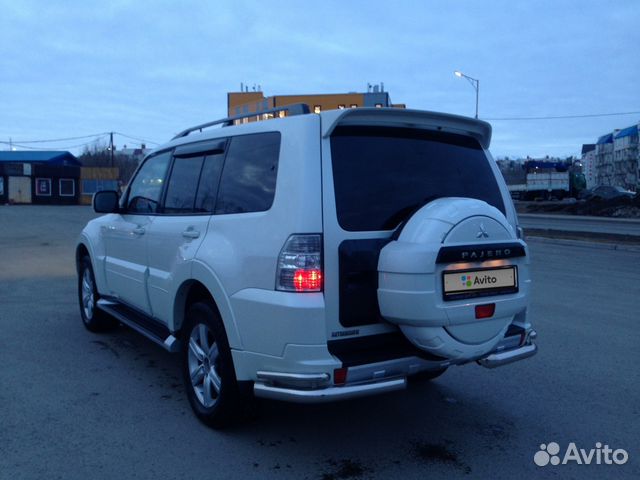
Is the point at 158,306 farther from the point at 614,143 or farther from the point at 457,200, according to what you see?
the point at 614,143

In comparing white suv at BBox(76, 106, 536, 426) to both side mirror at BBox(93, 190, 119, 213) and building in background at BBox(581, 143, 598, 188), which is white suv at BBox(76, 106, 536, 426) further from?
building in background at BBox(581, 143, 598, 188)

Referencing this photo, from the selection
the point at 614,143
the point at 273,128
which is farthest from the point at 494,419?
the point at 614,143

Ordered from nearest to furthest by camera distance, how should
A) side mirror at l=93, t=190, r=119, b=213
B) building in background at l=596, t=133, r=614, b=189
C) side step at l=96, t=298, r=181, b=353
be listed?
side step at l=96, t=298, r=181, b=353, side mirror at l=93, t=190, r=119, b=213, building in background at l=596, t=133, r=614, b=189

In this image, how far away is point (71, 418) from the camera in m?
4.29

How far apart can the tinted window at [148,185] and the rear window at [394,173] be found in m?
2.14

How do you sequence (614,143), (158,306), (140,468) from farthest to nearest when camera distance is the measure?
(614,143)
(158,306)
(140,468)

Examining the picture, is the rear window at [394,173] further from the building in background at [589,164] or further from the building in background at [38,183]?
the building in background at [589,164]

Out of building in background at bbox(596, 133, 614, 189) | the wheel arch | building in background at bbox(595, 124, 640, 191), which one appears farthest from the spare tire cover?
building in background at bbox(596, 133, 614, 189)

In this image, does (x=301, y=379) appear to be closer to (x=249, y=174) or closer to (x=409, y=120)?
(x=249, y=174)

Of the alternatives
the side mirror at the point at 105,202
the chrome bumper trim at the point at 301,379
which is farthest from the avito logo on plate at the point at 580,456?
the side mirror at the point at 105,202

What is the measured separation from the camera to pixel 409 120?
12.9 feet

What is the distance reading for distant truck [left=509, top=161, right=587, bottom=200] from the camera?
61.2 m

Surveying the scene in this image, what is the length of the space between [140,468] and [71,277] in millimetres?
8115

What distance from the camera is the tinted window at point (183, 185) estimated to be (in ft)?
15.1
